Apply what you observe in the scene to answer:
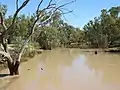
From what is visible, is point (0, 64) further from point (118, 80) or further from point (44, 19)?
point (118, 80)

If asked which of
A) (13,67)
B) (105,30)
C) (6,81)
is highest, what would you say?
(105,30)

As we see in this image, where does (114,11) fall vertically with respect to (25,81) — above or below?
above

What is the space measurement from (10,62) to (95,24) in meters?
40.7

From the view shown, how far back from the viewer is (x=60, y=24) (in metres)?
58.3

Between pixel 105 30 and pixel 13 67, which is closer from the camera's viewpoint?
pixel 13 67

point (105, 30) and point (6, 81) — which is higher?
point (105, 30)

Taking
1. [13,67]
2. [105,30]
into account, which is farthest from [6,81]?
[105,30]

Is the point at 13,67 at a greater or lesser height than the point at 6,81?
greater

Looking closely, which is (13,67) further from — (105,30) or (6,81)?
(105,30)

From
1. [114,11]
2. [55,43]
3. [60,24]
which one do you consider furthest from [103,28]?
[60,24]

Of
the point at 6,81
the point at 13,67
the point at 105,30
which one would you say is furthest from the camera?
the point at 105,30

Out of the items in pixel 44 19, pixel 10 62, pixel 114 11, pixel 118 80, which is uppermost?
pixel 114 11

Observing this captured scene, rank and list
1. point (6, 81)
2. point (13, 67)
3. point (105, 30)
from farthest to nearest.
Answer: point (105, 30), point (13, 67), point (6, 81)

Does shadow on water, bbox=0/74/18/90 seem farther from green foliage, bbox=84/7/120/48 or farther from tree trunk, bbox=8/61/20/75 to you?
green foliage, bbox=84/7/120/48
